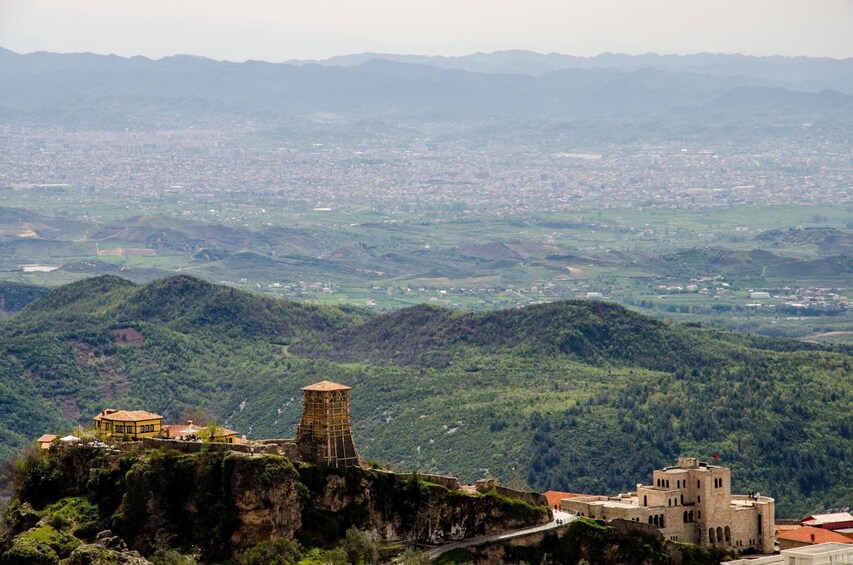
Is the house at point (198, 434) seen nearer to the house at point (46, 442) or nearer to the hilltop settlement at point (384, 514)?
the hilltop settlement at point (384, 514)

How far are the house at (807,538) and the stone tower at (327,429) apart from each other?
18062mm

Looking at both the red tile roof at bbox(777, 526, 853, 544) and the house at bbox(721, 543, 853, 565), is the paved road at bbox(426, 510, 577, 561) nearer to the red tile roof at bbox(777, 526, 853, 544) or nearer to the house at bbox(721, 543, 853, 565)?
the house at bbox(721, 543, 853, 565)

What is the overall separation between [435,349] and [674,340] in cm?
1848

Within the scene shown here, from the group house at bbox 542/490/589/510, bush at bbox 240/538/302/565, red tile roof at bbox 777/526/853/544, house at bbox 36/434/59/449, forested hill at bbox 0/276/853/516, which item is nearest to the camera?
bush at bbox 240/538/302/565

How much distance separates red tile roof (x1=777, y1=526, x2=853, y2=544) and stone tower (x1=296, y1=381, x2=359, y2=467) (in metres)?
18.5

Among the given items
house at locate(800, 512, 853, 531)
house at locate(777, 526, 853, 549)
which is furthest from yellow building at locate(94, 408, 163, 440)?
house at locate(800, 512, 853, 531)

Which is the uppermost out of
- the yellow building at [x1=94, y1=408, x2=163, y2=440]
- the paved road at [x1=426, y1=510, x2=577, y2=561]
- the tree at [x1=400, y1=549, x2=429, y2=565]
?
the yellow building at [x1=94, y1=408, x2=163, y2=440]

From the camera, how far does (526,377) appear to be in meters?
153

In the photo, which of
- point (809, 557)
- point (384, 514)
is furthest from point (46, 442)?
point (809, 557)

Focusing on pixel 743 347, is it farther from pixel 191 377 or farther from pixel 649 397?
pixel 191 377

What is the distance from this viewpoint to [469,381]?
152m

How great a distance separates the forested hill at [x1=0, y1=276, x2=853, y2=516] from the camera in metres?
129

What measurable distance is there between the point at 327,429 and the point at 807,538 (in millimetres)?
20424

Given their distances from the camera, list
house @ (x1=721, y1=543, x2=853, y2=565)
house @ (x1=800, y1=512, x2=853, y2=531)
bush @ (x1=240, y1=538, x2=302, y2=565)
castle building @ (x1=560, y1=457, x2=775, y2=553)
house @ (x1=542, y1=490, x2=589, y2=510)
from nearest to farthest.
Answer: bush @ (x1=240, y1=538, x2=302, y2=565), house @ (x1=721, y1=543, x2=853, y2=565), castle building @ (x1=560, y1=457, x2=775, y2=553), house @ (x1=542, y1=490, x2=589, y2=510), house @ (x1=800, y1=512, x2=853, y2=531)
